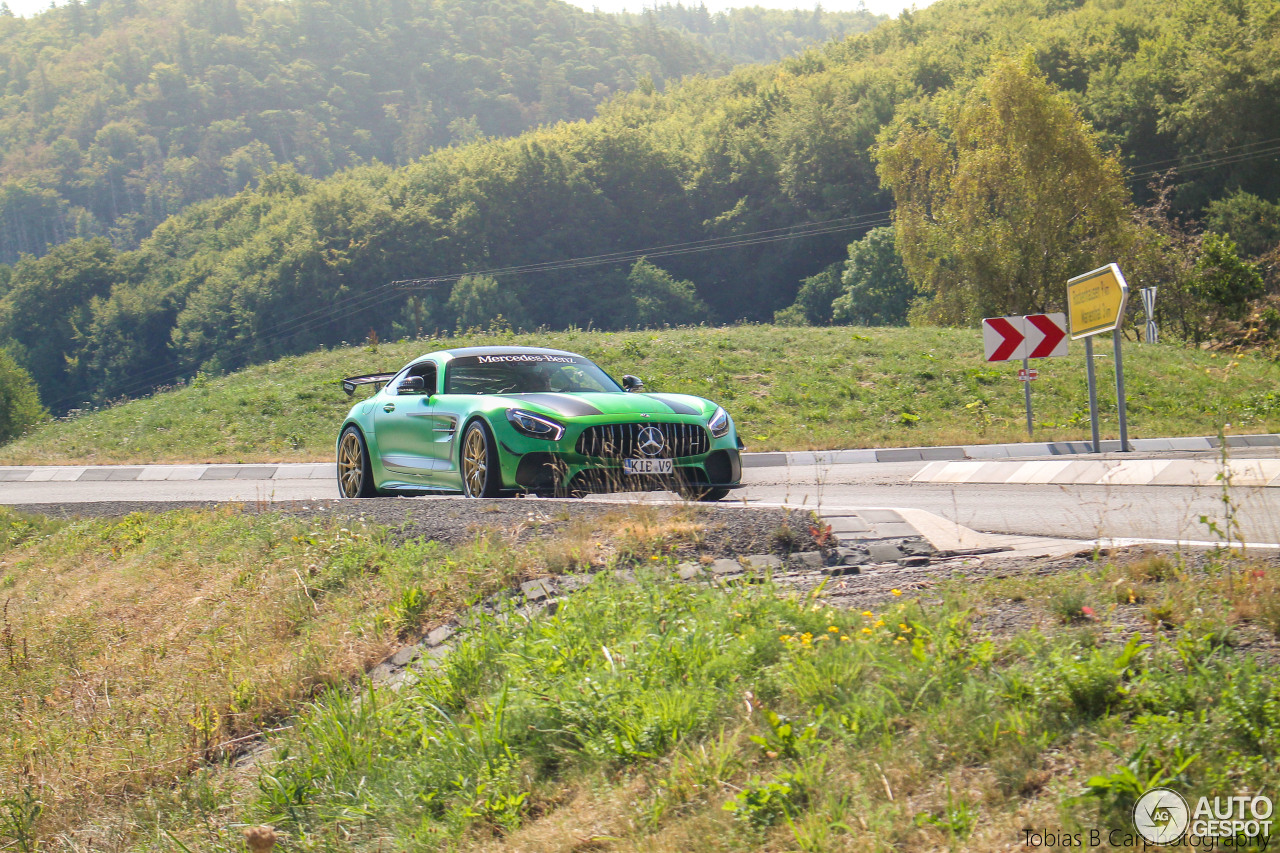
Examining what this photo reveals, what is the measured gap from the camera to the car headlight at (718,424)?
8.59 meters

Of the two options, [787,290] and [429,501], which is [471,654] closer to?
[429,501]

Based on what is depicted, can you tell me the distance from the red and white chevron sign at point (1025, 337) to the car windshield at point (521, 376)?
7805 mm

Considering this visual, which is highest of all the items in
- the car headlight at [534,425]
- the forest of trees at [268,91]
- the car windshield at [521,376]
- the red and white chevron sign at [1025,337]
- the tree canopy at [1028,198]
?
the forest of trees at [268,91]

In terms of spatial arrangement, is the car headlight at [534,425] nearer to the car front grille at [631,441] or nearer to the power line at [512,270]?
the car front grille at [631,441]

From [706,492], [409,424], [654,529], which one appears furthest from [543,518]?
[409,424]

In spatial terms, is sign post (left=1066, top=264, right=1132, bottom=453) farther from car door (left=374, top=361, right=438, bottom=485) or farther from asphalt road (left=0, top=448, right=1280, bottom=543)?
car door (left=374, top=361, right=438, bottom=485)

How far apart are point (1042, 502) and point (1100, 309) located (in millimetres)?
5210

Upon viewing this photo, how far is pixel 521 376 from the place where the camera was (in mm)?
9477

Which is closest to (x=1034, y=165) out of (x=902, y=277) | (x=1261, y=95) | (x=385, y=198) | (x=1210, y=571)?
(x=1261, y=95)

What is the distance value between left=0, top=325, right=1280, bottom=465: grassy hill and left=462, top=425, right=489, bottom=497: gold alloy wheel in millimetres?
7715

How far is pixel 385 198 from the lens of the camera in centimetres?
8094

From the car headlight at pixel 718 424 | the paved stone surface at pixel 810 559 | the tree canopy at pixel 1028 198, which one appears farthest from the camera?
the tree canopy at pixel 1028 198

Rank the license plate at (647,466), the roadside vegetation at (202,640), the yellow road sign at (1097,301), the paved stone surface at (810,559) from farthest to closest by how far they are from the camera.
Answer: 1. the yellow road sign at (1097,301)
2. the license plate at (647,466)
3. the paved stone surface at (810,559)
4. the roadside vegetation at (202,640)

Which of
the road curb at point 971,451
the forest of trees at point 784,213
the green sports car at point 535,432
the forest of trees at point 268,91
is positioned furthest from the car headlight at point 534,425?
the forest of trees at point 268,91
